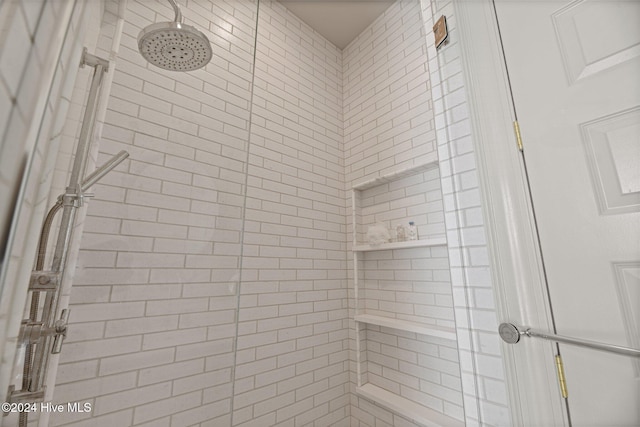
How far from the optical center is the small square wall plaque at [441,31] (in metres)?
0.99

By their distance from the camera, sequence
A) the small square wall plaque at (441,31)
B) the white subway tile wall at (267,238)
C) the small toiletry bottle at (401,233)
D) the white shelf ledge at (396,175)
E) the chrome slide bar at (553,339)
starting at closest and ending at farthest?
the chrome slide bar at (553,339)
the white subway tile wall at (267,238)
the small square wall plaque at (441,31)
the white shelf ledge at (396,175)
the small toiletry bottle at (401,233)

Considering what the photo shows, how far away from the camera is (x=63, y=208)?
78 centimetres

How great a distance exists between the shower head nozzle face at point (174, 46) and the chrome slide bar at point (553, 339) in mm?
1364

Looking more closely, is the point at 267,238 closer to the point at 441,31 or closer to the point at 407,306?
the point at 407,306

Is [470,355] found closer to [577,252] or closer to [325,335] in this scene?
[577,252]

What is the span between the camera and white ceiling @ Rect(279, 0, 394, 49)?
185 cm

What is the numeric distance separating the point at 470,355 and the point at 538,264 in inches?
14.2

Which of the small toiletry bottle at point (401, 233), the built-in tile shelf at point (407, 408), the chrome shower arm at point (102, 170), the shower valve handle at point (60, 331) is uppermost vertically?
the chrome shower arm at point (102, 170)

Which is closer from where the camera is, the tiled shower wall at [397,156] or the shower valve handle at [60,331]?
the shower valve handle at [60,331]

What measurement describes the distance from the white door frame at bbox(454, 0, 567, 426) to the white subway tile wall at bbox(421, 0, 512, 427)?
0.03m

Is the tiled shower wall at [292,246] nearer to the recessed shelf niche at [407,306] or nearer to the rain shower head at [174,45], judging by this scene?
the recessed shelf niche at [407,306]

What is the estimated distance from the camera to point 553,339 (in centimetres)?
63

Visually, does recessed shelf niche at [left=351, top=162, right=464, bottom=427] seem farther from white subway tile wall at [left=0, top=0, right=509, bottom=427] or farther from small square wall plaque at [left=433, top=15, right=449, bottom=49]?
small square wall plaque at [left=433, top=15, right=449, bottom=49]

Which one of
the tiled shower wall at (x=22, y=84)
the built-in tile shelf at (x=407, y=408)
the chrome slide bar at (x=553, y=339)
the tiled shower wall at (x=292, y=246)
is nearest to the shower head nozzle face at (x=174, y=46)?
the tiled shower wall at (x=292, y=246)
